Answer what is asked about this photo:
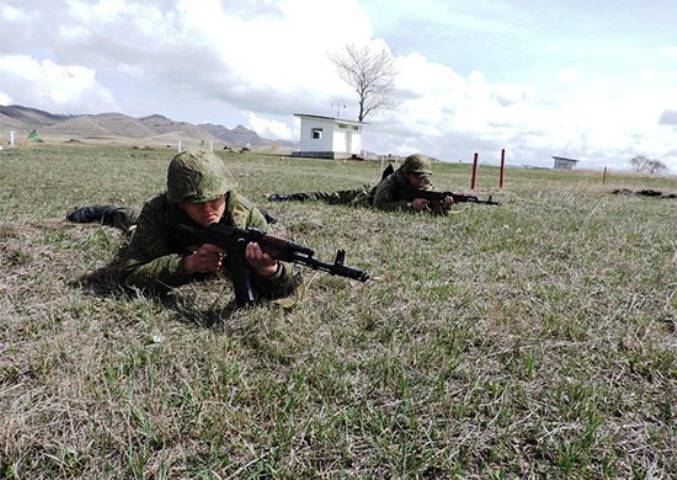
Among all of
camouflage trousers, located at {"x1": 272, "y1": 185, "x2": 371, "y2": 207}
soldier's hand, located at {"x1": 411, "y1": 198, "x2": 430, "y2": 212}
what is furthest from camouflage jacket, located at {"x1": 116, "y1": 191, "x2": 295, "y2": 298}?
camouflage trousers, located at {"x1": 272, "y1": 185, "x2": 371, "y2": 207}

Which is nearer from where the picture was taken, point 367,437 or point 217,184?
point 367,437

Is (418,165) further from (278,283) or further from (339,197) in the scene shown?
(278,283)

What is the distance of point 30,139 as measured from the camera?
3928 centimetres

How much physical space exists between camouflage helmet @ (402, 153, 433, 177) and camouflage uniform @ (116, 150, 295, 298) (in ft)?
15.8

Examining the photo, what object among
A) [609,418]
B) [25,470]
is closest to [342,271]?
[609,418]

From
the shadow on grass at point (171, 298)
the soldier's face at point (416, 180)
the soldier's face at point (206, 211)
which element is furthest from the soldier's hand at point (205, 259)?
the soldier's face at point (416, 180)

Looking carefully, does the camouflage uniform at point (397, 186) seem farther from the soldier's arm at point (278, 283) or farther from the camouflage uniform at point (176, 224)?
the soldier's arm at point (278, 283)

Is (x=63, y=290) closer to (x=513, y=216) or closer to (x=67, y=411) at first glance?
(x=67, y=411)

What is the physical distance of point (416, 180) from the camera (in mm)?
8188

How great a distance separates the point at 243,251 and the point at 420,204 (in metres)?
5.06

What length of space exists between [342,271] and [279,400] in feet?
2.81

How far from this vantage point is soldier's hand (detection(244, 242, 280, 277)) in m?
3.09

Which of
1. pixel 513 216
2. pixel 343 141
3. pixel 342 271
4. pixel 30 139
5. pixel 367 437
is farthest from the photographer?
pixel 343 141

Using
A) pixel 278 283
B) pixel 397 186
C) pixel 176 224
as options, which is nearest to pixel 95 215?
pixel 176 224
